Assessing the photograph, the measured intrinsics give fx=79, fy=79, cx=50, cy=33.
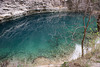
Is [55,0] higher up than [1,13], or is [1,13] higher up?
[55,0]

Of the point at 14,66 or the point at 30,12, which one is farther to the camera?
the point at 30,12

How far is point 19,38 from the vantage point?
7.53m

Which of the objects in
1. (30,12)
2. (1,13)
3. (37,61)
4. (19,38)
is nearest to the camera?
(37,61)

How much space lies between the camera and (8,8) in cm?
1197

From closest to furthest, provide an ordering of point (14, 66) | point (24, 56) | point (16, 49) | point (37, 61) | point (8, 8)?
point (14, 66) < point (37, 61) < point (24, 56) < point (16, 49) < point (8, 8)

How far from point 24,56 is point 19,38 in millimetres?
2922

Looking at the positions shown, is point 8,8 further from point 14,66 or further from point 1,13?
point 14,66

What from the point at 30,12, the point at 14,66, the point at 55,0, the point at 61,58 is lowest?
the point at 61,58

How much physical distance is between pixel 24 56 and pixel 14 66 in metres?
1.13

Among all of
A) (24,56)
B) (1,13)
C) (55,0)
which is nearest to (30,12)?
(1,13)

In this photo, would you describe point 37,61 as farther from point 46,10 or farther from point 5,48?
point 46,10

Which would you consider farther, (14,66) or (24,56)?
(24,56)

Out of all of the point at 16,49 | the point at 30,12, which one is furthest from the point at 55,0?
the point at 16,49

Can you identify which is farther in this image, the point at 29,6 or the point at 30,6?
the point at 30,6
